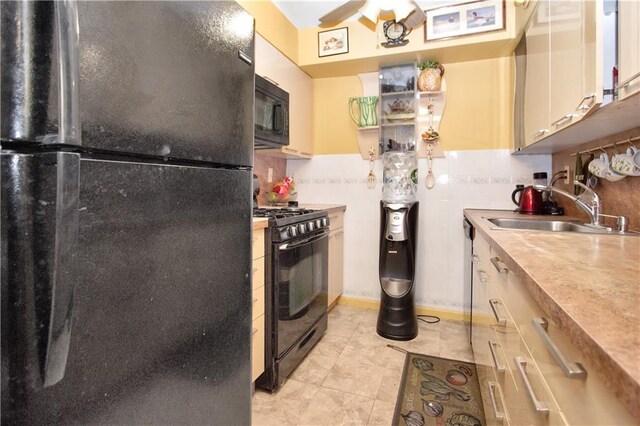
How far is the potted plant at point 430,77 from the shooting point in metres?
2.67

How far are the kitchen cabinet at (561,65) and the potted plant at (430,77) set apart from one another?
2.21ft

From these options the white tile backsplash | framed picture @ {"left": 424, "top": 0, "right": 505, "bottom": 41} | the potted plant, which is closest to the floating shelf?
the potted plant

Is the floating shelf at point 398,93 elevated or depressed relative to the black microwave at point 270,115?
elevated

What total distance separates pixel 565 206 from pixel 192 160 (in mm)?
2512

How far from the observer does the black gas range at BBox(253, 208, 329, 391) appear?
1713 mm

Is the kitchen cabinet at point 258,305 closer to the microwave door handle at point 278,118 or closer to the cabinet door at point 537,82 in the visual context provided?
the microwave door handle at point 278,118

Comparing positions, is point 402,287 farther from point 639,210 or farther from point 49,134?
point 49,134

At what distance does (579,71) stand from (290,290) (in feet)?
Answer: 5.34

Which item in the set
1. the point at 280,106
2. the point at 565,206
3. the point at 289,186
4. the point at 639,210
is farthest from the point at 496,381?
the point at 289,186

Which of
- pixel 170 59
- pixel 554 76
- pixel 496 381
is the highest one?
pixel 554 76

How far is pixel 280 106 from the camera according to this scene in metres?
2.17

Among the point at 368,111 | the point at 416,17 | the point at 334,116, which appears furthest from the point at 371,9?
the point at 334,116

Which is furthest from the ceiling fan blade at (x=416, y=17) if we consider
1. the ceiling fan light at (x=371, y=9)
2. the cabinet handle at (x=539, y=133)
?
the cabinet handle at (x=539, y=133)

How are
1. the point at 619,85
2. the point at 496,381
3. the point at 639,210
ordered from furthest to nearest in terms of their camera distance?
the point at 639,210, the point at 496,381, the point at 619,85
